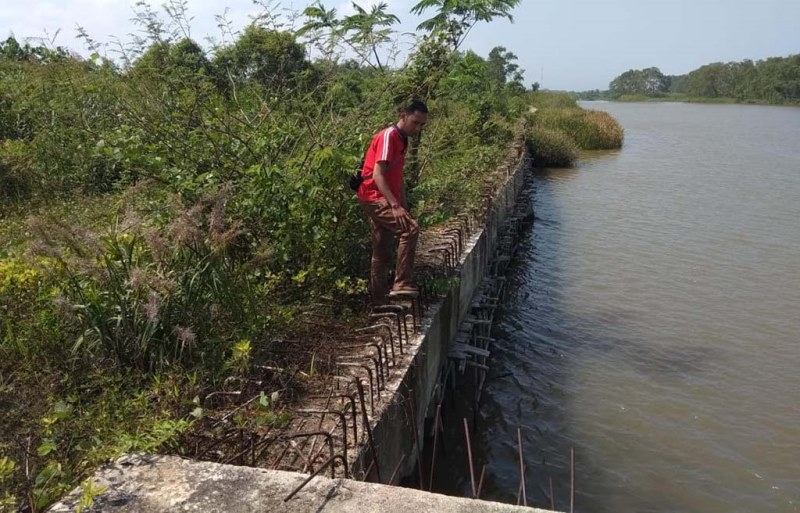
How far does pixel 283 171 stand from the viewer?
4.75 metres

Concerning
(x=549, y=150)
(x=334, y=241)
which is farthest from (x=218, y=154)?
(x=549, y=150)

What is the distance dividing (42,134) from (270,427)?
670 centimetres

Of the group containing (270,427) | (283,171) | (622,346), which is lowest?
(622,346)

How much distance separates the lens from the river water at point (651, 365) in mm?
5328

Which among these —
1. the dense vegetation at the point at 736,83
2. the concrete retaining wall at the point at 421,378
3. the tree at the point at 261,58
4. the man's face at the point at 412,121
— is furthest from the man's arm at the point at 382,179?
the dense vegetation at the point at 736,83

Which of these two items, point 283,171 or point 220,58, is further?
point 220,58

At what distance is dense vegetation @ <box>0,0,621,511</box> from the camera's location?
10.7 feet

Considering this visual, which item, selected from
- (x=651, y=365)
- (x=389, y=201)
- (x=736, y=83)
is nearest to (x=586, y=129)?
(x=651, y=365)

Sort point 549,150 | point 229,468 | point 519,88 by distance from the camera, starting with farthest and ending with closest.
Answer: point 519,88 < point 549,150 < point 229,468

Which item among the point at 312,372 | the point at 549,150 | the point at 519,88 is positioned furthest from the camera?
the point at 519,88

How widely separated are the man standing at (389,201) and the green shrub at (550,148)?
62.8 ft

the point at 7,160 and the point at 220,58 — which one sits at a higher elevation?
the point at 220,58

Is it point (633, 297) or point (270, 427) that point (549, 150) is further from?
point (270, 427)

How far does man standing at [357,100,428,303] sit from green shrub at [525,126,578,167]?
1913 centimetres
